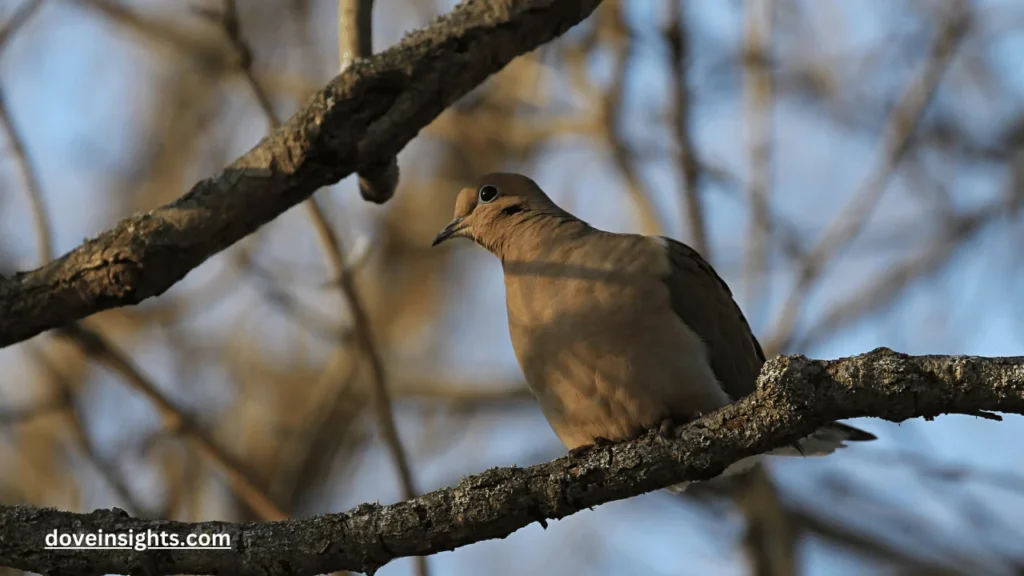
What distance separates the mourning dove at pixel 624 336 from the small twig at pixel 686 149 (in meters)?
1.86

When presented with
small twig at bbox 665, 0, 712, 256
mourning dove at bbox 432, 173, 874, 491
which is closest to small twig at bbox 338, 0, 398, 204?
mourning dove at bbox 432, 173, 874, 491

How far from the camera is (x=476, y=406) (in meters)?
7.98

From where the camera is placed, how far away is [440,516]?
9.11 ft

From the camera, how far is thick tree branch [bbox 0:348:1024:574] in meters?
2.68

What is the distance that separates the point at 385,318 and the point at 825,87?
3484 millimetres

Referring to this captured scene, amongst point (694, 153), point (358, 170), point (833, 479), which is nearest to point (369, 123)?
point (358, 170)

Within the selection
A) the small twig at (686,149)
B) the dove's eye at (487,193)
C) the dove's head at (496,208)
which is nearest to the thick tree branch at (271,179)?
the dove's head at (496,208)

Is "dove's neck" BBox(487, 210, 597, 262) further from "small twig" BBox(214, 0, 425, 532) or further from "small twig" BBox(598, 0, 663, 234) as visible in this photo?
"small twig" BBox(598, 0, 663, 234)

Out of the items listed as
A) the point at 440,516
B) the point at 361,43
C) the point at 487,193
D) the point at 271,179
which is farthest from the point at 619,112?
the point at 440,516

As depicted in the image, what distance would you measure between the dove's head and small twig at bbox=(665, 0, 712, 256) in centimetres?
157

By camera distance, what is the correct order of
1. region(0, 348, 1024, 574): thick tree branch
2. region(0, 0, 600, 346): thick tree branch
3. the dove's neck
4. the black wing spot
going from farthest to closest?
the black wing spot, the dove's neck, region(0, 0, 600, 346): thick tree branch, region(0, 348, 1024, 574): thick tree branch

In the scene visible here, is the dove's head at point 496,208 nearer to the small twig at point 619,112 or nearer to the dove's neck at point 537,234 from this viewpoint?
the dove's neck at point 537,234

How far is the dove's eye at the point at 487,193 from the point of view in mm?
4801

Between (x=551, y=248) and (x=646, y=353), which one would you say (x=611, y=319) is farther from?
(x=551, y=248)
